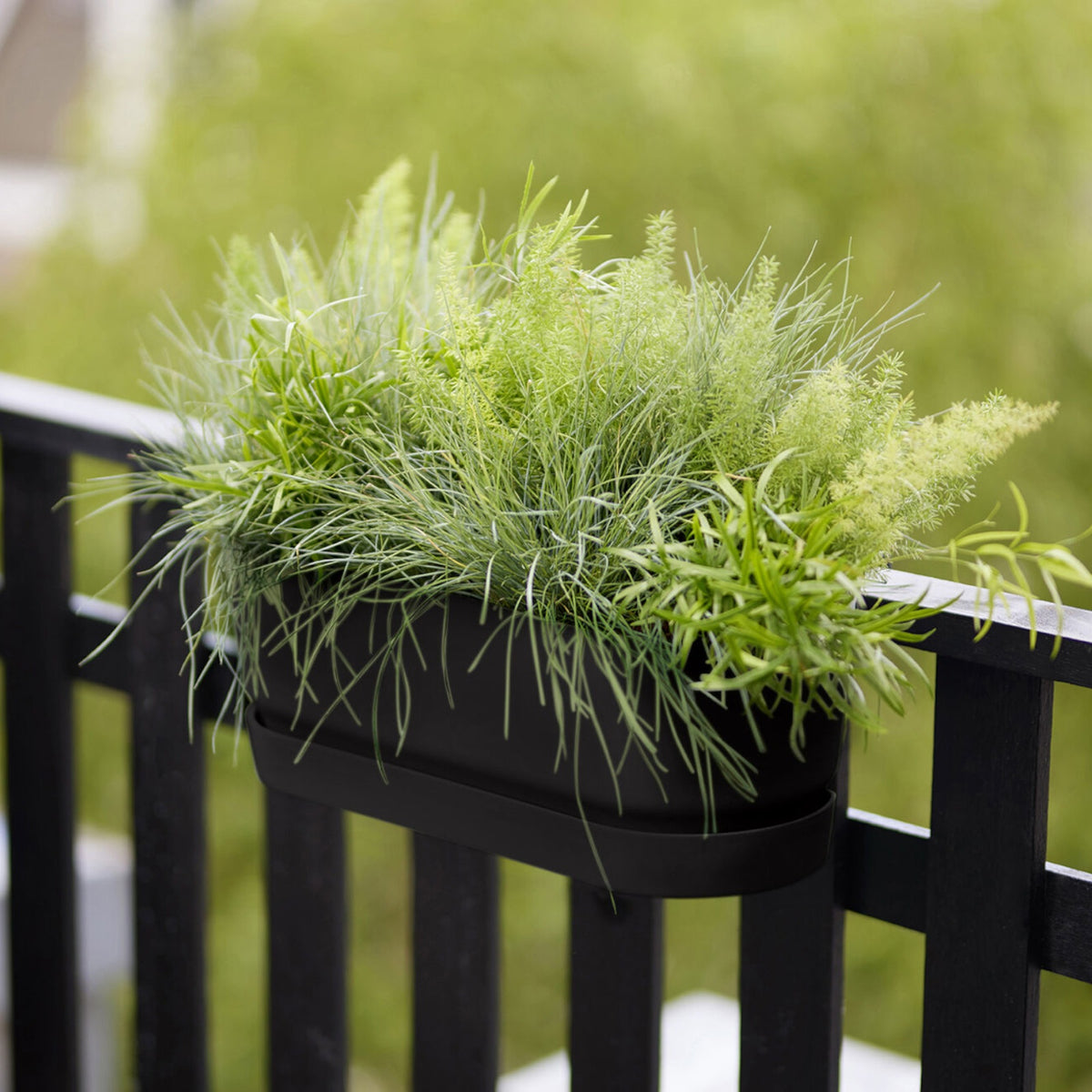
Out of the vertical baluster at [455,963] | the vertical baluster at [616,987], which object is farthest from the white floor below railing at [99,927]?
the vertical baluster at [616,987]

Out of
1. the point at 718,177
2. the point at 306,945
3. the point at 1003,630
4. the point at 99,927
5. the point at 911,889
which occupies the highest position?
the point at 718,177

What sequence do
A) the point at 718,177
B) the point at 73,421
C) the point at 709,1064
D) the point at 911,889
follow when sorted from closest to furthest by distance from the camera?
the point at 911,889
the point at 73,421
the point at 709,1064
the point at 718,177

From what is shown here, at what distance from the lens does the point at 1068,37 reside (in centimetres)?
296

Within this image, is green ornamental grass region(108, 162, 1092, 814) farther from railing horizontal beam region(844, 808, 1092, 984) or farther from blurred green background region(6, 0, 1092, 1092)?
blurred green background region(6, 0, 1092, 1092)

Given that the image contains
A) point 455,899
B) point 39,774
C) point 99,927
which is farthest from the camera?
point 99,927

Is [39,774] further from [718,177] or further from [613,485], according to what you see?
[718,177]

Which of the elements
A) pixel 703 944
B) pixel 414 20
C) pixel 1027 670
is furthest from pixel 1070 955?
pixel 414 20

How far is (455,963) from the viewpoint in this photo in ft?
2.39

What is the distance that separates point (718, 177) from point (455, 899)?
107 inches

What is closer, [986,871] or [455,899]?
[986,871]

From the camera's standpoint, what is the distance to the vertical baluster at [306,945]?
799 millimetres

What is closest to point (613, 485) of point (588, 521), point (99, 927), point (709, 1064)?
point (588, 521)

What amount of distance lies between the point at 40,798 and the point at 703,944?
2795 mm

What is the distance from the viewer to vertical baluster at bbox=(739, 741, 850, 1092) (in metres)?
0.61
